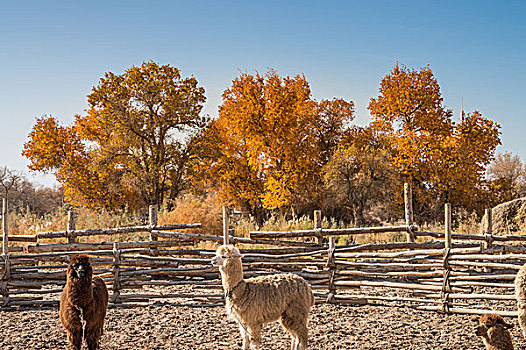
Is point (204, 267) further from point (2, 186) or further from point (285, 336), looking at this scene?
point (2, 186)

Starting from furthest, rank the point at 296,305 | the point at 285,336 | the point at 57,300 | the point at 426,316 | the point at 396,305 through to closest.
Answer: the point at 57,300
the point at 396,305
the point at 426,316
the point at 285,336
the point at 296,305

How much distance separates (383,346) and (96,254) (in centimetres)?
534

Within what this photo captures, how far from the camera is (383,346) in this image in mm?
5641

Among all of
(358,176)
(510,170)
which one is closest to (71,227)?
(358,176)

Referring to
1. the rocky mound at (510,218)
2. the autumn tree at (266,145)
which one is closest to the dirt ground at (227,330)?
the rocky mound at (510,218)

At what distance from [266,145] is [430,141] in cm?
710

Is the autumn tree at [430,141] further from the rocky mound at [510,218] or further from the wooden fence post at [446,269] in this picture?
the wooden fence post at [446,269]

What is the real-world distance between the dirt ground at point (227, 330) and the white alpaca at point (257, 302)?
0.59 m

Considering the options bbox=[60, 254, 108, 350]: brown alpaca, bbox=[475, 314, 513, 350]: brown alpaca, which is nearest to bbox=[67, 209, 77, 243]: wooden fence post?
bbox=[60, 254, 108, 350]: brown alpaca

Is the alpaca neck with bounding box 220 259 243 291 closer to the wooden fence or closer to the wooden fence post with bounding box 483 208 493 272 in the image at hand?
the wooden fence

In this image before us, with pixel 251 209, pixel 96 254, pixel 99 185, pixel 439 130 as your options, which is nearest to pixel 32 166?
pixel 99 185

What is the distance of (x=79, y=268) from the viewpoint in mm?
5000

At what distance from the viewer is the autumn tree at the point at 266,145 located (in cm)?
2023

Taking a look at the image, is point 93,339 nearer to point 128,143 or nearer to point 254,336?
point 254,336
